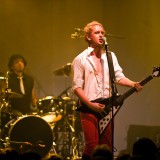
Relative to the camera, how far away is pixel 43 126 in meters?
9.30

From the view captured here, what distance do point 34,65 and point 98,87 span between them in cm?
465

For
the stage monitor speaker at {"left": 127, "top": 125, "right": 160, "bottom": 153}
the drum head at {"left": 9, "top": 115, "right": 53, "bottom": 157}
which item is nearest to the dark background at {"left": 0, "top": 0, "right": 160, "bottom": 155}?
the stage monitor speaker at {"left": 127, "top": 125, "right": 160, "bottom": 153}

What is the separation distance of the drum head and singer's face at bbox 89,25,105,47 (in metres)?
3.34

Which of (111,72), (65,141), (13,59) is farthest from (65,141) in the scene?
(111,72)

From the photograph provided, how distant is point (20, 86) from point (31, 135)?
4.65 ft

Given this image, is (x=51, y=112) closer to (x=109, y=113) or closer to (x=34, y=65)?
(x=34, y=65)

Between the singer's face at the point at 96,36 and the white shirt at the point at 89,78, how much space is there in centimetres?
15

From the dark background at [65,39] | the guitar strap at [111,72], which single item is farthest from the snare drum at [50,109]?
the guitar strap at [111,72]

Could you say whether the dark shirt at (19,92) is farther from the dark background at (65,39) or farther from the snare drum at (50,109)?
the snare drum at (50,109)

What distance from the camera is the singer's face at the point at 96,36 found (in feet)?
20.5

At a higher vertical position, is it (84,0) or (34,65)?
(84,0)

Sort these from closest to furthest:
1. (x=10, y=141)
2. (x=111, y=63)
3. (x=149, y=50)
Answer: (x=111, y=63), (x=10, y=141), (x=149, y=50)

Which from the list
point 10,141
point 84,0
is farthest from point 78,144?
point 84,0

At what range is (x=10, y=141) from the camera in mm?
9047
